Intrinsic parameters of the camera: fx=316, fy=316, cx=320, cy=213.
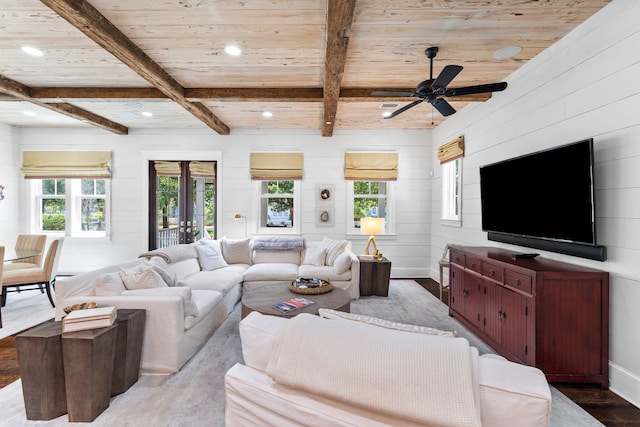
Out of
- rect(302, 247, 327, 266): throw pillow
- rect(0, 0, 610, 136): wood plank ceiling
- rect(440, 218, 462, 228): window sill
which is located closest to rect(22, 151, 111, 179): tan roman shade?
rect(0, 0, 610, 136): wood plank ceiling

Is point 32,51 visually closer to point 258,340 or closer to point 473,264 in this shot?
point 258,340

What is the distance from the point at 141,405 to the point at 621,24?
406 cm

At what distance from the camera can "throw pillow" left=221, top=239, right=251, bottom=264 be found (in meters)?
4.75

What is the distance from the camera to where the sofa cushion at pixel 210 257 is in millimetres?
4301

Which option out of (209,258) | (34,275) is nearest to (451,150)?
(209,258)

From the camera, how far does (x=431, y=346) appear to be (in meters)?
0.81

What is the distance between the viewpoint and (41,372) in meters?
1.85

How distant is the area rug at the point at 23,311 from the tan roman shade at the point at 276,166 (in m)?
3.37

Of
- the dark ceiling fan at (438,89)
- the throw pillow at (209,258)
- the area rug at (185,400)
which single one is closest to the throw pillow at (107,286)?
the area rug at (185,400)

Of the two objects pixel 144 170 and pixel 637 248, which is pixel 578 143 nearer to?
pixel 637 248

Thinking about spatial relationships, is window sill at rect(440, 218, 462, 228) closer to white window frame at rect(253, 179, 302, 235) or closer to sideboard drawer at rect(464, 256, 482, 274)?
sideboard drawer at rect(464, 256, 482, 274)

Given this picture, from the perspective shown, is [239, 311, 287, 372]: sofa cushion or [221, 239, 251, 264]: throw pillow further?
[221, 239, 251, 264]: throw pillow

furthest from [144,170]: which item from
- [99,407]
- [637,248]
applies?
[637,248]

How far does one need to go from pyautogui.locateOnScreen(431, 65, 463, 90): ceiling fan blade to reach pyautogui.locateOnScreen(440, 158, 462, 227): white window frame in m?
2.21
